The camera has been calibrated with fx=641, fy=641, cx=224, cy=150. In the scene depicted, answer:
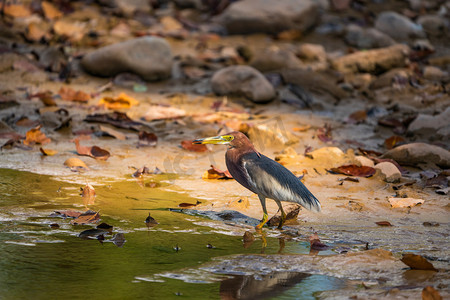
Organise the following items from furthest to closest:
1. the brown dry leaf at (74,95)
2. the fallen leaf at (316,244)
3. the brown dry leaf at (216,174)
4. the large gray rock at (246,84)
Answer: the large gray rock at (246,84), the brown dry leaf at (74,95), the brown dry leaf at (216,174), the fallen leaf at (316,244)

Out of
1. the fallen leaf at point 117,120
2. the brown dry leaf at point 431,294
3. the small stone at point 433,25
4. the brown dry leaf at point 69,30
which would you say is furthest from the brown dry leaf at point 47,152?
the small stone at point 433,25

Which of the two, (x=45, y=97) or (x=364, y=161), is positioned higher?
(x=45, y=97)

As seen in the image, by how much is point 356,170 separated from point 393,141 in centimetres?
119

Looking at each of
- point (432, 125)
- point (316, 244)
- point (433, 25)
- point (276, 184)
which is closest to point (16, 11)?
point (432, 125)

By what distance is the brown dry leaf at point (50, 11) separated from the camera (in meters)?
9.87

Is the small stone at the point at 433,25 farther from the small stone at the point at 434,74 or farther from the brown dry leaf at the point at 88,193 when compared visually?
the brown dry leaf at the point at 88,193

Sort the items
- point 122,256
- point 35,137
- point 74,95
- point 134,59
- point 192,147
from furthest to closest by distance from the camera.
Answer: point 134,59 < point 74,95 < point 192,147 < point 35,137 < point 122,256

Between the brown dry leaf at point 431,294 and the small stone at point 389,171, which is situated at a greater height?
the brown dry leaf at point 431,294

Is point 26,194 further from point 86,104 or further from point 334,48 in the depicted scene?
point 334,48

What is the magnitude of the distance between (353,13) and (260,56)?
3.23 metres

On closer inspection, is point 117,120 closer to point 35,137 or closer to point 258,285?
point 35,137

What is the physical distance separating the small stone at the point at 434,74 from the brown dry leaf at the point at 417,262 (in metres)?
6.29

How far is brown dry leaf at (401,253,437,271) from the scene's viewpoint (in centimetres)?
332

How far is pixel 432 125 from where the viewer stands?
673 centimetres
